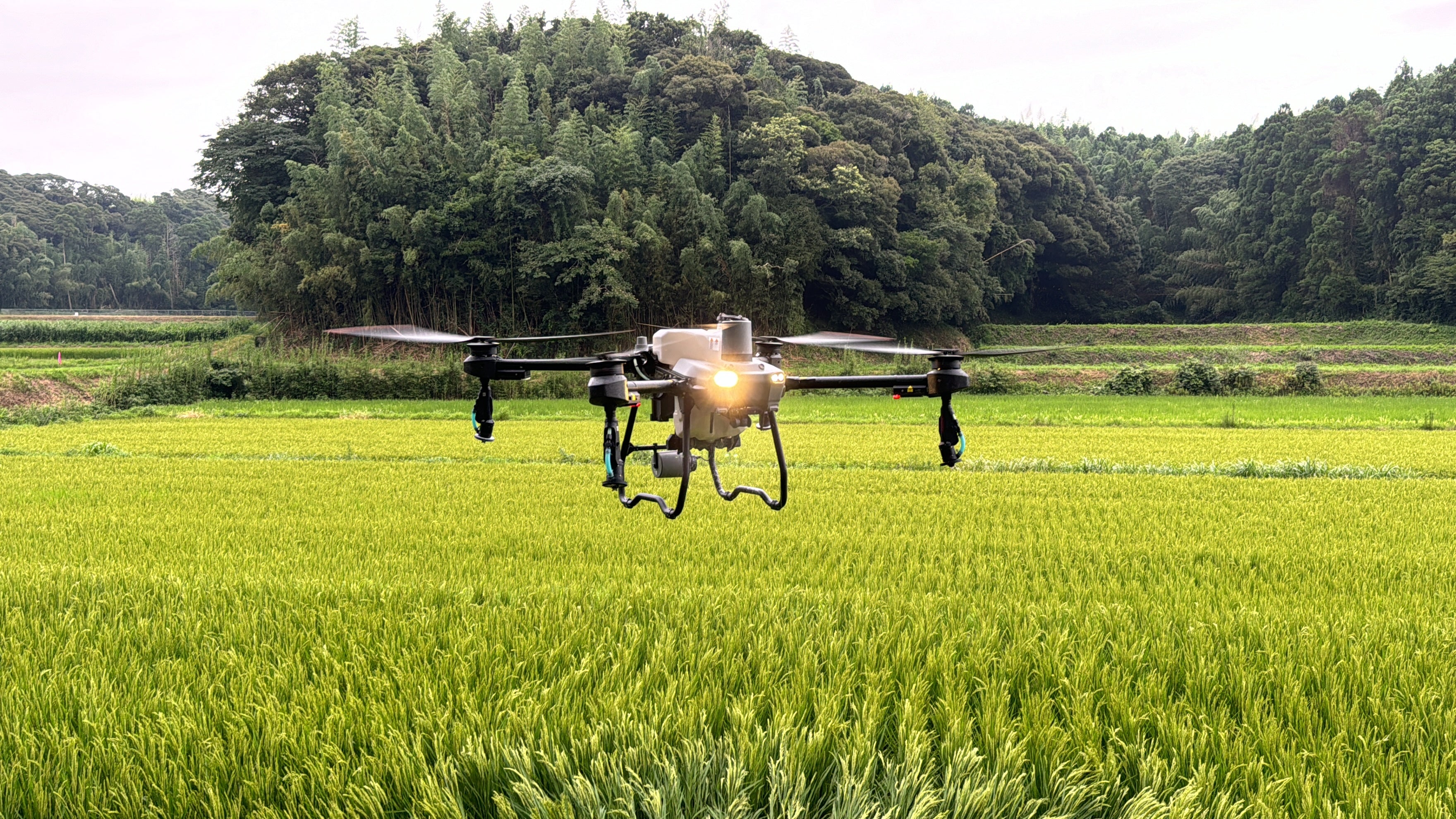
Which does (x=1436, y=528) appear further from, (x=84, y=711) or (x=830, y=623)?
(x=84, y=711)

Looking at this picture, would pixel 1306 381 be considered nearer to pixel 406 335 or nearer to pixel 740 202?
pixel 740 202

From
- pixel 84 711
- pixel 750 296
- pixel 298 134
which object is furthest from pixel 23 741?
pixel 298 134

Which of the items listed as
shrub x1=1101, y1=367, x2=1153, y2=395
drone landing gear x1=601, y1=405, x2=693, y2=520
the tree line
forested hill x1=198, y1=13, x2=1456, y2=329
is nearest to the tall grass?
forested hill x1=198, y1=13, x2=1456, y2=329

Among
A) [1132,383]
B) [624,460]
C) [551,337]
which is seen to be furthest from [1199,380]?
[551,337]

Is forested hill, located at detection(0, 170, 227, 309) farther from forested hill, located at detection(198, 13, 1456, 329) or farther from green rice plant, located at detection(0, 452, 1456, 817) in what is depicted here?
green rice plant, located at detection(0, 452, 1456, 817)

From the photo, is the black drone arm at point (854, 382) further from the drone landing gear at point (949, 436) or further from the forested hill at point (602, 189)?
the forested hill at point (602, 189)

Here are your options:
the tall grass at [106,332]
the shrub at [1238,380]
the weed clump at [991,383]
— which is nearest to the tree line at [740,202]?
the tall grass at [106,332]
